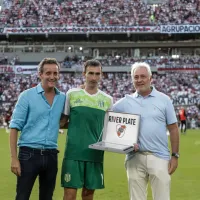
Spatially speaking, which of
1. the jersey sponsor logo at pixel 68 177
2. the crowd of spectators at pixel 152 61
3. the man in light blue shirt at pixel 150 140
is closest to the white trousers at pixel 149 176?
the man in light blue shirt at pixel 150 140

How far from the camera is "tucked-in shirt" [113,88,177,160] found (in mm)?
6266

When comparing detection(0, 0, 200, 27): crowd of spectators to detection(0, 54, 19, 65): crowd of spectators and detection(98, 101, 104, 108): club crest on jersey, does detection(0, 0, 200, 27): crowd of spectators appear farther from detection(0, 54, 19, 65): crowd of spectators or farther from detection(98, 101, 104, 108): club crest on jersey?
detection(98, 101, 104, 108): club crest on jersey

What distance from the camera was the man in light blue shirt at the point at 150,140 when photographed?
6.27 m

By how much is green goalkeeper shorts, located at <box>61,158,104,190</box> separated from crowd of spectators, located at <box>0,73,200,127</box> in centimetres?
3747

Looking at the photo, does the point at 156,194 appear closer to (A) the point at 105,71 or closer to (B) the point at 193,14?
(A) the point at 105,71

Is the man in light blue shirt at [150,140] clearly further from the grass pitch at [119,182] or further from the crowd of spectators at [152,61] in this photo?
the crowd of spectators at [152,61]

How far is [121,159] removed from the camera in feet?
56.4

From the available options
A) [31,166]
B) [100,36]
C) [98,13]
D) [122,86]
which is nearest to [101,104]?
[31,166]

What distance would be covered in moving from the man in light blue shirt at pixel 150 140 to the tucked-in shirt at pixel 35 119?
0.96 meters

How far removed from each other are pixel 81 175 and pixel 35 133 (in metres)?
0.88

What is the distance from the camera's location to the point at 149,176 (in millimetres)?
6387

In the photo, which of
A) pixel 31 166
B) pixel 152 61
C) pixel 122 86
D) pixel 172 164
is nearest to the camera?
pixel 31 166

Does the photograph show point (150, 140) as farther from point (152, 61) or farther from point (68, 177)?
point (152, 61)

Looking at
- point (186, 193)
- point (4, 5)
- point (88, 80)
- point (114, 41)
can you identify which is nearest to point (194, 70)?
point (114, 41)
